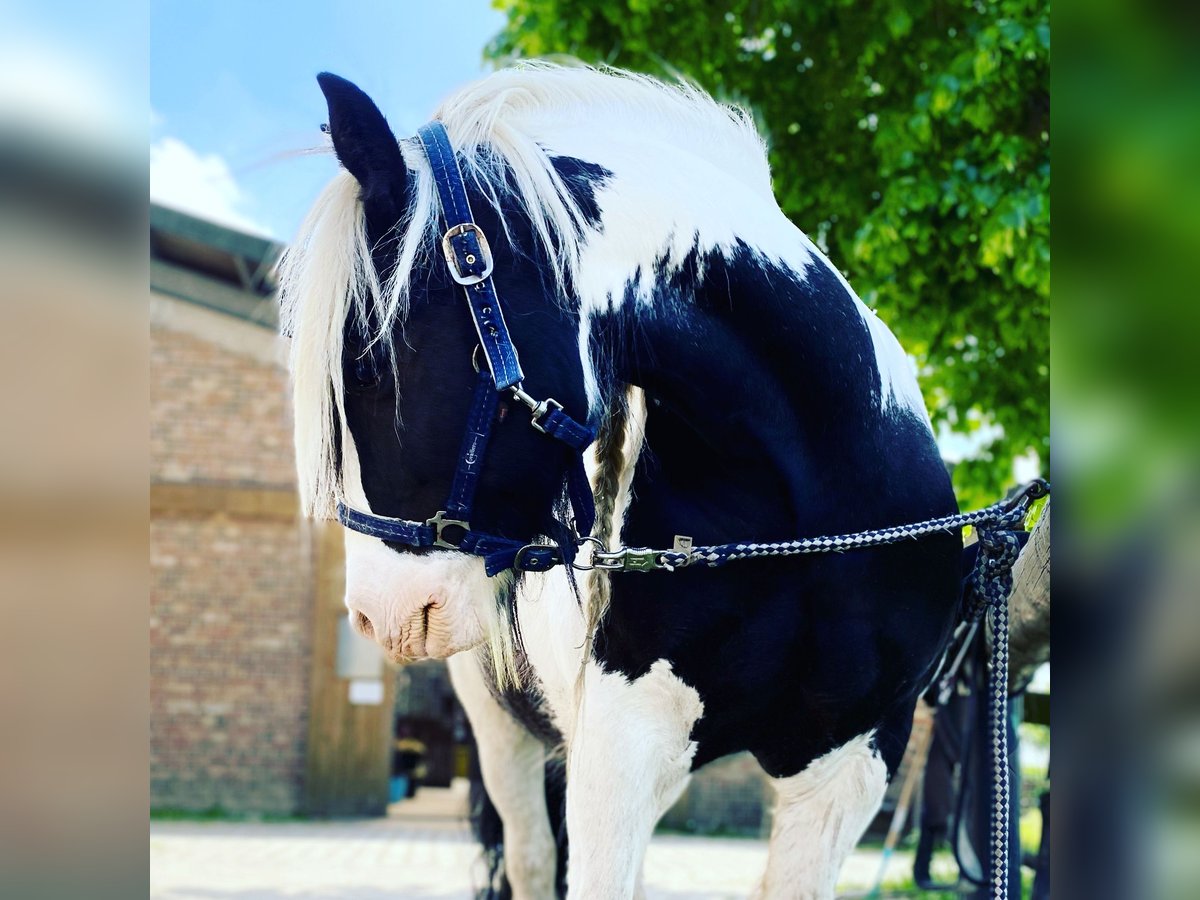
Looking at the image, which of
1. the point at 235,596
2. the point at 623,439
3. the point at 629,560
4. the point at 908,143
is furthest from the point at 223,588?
the point at 629,560

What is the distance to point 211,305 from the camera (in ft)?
36.8

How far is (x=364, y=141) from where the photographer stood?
155 cm

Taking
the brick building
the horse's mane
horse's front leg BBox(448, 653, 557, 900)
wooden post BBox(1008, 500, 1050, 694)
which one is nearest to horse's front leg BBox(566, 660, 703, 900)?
the horse's mane

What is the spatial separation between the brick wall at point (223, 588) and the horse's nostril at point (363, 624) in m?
9.59

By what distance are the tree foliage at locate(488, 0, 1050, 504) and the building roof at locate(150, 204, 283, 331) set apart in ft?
17.2

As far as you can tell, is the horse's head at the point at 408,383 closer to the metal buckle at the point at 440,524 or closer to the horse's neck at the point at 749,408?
the metal buckle at the point at 440,524

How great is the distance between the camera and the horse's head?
1516 mm

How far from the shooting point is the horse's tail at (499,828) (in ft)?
10.4

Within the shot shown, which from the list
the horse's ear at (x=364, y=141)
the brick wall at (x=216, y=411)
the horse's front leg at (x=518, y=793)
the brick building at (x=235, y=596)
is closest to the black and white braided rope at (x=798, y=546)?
the horse's ear at (x=364, y=141)

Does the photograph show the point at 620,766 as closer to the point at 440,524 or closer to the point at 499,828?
the point at 440,524

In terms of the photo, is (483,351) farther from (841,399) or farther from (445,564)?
(841,399)

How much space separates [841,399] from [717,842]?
30.9 feet

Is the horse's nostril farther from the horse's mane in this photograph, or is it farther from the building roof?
the building roof

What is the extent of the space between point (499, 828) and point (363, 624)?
2080 mm
